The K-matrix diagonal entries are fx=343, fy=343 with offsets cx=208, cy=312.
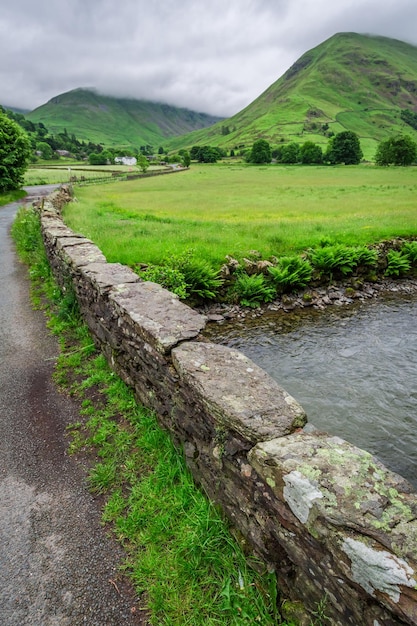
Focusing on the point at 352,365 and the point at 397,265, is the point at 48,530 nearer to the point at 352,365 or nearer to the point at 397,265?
the point at 352,365

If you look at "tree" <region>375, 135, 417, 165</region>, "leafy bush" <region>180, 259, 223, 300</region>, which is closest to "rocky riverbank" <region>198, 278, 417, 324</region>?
A: "leafy bush" <region>180, 259, 223, 300</region>

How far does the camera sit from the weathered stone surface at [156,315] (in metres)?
4.55

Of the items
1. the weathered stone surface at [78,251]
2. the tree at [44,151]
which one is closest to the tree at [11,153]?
the weathered stone surface at [78,251]

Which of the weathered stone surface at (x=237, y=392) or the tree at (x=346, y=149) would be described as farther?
the tree at (x=346, y=149)

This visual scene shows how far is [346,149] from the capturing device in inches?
3927

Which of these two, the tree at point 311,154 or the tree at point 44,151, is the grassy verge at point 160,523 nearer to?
the tree at point 311,154

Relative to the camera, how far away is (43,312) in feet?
31.2

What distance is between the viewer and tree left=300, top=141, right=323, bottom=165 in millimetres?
107125

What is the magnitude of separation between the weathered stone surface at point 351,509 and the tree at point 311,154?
120 m

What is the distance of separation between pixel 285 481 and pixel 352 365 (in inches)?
248

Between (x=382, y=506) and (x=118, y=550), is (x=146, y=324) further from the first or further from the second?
(x=382, y=506)

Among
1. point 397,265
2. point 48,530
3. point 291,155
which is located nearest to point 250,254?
point 397,265

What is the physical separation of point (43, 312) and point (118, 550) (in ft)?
24.4

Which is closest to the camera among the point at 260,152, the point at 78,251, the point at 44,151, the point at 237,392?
the point at 237,392
